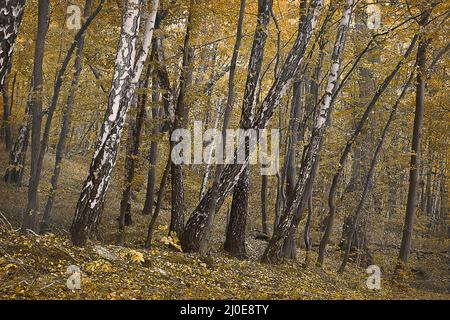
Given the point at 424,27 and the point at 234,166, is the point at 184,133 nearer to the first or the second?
the point at 234,166

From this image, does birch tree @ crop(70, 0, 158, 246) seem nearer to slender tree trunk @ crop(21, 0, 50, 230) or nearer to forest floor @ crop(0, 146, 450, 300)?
forest floor @ crop(0, 146, 450, 300)

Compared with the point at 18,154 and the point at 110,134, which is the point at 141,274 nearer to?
the point at 110,134

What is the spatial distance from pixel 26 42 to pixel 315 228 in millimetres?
13787

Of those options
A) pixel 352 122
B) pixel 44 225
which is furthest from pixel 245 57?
pixel 44 225

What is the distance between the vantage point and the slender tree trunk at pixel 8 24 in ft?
14.0

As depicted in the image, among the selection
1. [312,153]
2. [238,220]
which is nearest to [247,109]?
[312,153]

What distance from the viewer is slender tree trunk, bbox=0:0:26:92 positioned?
4.28 metres

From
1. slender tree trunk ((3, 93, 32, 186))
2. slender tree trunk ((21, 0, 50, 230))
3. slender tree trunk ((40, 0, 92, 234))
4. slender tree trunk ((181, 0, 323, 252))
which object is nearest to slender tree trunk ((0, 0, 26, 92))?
slender tree trunk ((21, 0, 50, 230))

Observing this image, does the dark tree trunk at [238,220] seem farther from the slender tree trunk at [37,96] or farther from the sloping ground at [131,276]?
the slender tree trunk at [37,96]

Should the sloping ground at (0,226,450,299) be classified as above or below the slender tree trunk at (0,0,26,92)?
below

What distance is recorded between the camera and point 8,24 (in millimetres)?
4320

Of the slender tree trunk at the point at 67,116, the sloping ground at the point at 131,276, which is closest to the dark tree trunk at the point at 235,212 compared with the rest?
the sloping ground at the point at 131,276

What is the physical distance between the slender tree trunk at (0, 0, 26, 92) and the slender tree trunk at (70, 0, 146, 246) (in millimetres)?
2395

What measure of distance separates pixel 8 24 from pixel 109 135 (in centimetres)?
273
